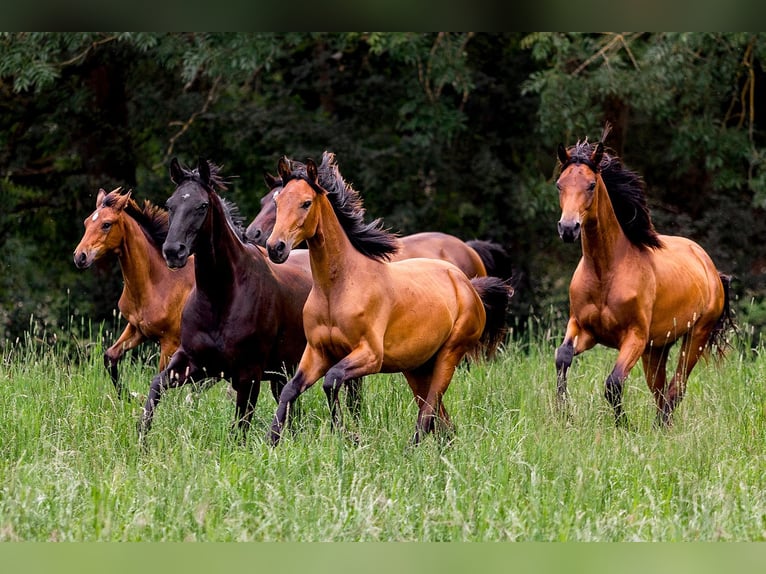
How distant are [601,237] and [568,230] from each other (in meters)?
0.82

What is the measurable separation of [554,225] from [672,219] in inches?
70.2

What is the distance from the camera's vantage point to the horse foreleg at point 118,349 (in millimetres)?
8461

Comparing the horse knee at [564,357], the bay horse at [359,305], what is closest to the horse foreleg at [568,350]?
the horse knee at [564,357]

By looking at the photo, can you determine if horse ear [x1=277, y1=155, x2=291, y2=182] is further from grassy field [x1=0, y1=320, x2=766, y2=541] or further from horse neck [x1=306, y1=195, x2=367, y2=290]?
grassy field [x1=0, y1=320, x2=766, y2=541]

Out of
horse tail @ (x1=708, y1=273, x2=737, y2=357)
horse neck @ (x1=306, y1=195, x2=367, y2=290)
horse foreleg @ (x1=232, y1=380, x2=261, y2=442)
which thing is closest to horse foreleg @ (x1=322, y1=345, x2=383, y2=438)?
horse neck @ (x1=306, y1=195, x2=367, y2=290)

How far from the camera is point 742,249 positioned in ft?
46.9

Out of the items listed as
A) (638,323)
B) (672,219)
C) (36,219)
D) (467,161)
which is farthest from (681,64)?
(36,219)

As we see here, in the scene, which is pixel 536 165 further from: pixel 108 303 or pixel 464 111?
pixel 108 303

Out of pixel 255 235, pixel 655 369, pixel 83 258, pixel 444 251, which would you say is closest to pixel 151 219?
pixel 83 258

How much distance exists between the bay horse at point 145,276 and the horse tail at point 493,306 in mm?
2545

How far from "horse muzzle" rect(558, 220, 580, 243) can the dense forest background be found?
698 centimetres

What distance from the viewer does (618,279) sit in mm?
7074

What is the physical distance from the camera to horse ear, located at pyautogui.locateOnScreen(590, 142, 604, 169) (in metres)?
6.80

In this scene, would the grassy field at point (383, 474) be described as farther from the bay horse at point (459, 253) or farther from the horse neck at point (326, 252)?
the bay horse at point (459, 253)
